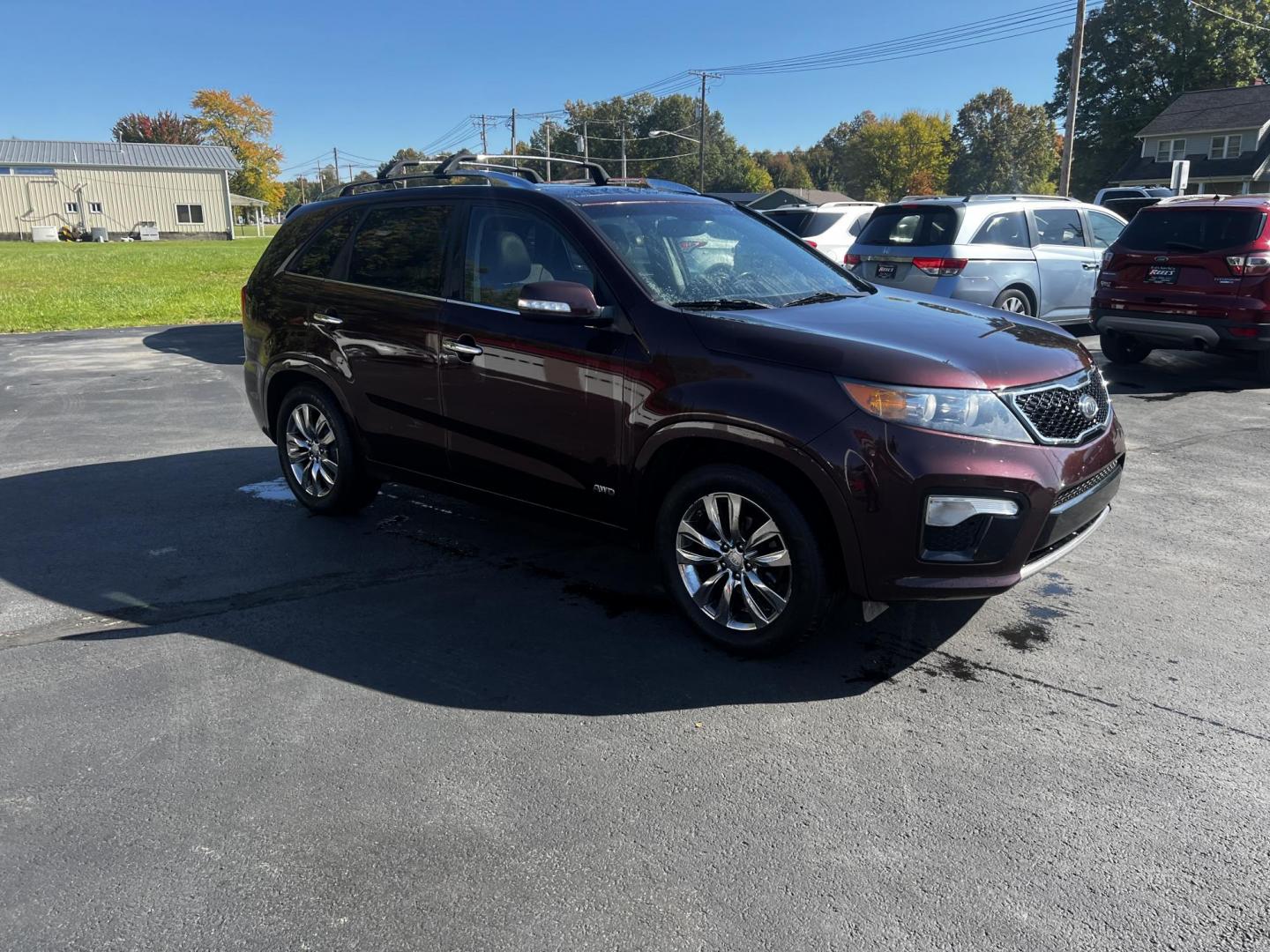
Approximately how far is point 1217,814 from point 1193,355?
34.1ft

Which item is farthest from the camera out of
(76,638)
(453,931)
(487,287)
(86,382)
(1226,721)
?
(86,382)

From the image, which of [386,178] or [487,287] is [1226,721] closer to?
[487,287]

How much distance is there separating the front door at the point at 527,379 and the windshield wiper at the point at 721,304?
0.30 m

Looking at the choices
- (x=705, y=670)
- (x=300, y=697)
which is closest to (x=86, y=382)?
(x=300, y=697)

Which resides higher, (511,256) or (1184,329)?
(511,256)

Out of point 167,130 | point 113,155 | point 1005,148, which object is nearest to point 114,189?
point 113,155

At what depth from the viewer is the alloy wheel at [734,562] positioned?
12.5 ft

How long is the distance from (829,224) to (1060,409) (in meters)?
10.9

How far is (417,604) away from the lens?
14.9ft

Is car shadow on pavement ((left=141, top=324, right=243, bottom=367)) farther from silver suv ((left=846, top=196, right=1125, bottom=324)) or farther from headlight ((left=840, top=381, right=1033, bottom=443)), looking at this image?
headlight ((left=840, top=381, right=1033, bottom=443))

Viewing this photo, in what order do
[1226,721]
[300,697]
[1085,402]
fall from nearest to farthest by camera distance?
[1226,721] → [300,697] → [1085,402]

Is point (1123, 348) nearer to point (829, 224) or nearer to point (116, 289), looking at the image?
point (829, 224)

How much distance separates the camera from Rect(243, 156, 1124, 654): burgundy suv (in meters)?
3.51

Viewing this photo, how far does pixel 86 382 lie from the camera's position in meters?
10.6
